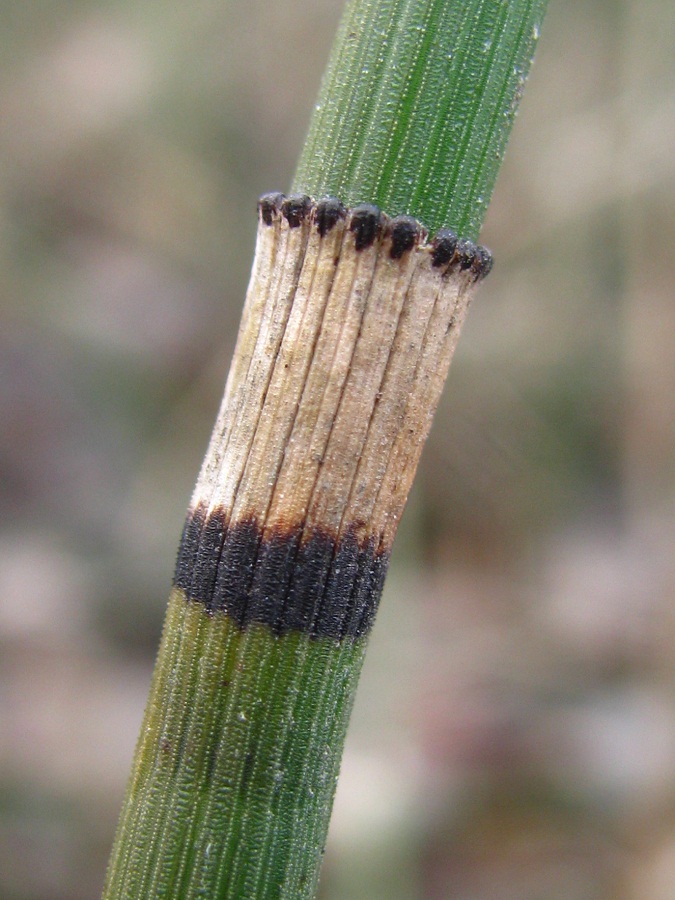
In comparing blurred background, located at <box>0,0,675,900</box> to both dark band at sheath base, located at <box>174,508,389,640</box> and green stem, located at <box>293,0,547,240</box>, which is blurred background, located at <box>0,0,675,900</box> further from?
green stem, located at <box>293,0,547,240</box>

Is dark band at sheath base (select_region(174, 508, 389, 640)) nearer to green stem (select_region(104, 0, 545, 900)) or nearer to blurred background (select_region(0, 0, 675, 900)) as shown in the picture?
green stem (select_region(104, 0, 545, 900))

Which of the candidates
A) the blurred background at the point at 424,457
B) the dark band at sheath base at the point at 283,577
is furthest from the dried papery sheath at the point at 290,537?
the blurred background at the point at 424,457

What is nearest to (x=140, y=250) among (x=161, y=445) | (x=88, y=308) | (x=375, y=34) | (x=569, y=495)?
(x=88, y=308)

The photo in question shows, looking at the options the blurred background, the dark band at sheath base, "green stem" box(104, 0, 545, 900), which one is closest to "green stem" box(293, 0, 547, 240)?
"green stem" box(104, 0, 545, 900)

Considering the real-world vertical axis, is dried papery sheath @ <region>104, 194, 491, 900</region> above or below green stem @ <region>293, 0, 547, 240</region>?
below

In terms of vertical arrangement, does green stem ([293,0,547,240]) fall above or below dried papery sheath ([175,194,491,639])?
above

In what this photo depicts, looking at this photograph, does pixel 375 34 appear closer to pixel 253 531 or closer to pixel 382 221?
pixel 382 221

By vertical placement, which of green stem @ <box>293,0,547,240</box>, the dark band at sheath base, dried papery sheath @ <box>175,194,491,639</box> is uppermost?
green stem @ <box>293,0,547,240</box>

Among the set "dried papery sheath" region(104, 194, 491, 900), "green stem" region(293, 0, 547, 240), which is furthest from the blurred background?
"green stem" region(293, 0, 547, 240)

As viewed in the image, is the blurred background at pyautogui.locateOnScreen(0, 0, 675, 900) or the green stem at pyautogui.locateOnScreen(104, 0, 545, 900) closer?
the green stem at pyautogui.locateOnScreen(104, 0, 545, 900)
